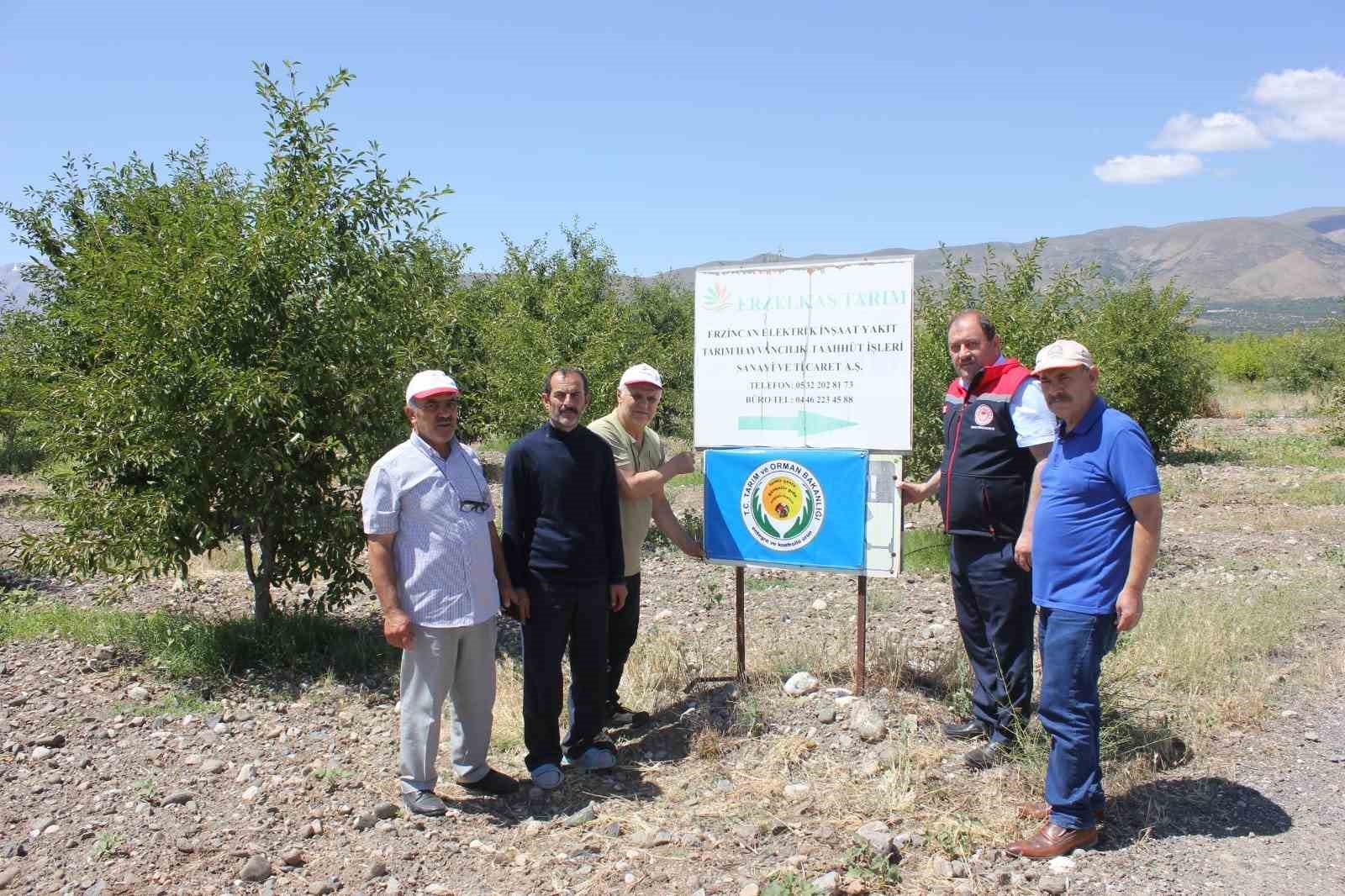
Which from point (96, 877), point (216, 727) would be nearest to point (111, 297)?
point (216, 727)

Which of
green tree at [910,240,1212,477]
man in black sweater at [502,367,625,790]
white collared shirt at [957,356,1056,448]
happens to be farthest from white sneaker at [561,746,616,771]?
green tree at [910,240,1212,477]

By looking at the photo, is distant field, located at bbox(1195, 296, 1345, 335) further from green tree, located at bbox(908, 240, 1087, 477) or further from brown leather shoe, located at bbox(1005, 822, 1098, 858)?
brown leather shoe, located at bbox(1005, 822, 1098, 858)

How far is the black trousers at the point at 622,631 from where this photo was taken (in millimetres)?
5543

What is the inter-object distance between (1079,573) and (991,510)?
31.7 inches

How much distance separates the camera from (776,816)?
4578 mm

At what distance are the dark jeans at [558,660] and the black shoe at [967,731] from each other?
6.04 feet

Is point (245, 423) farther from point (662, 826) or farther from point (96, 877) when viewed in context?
point (662, 826)

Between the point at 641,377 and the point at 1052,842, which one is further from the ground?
the point at 641,377

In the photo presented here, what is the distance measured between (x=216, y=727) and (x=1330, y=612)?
804 centimetres

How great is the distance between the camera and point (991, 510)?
477 cm

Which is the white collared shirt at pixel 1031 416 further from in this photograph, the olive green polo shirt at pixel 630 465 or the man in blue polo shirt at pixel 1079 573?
the olive green polo shirt at pixel 630 465

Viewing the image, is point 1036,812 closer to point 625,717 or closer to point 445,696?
point 625,717

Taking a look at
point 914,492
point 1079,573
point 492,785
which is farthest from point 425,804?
point 1079,573

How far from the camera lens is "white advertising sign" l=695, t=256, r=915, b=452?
18.1 feet
